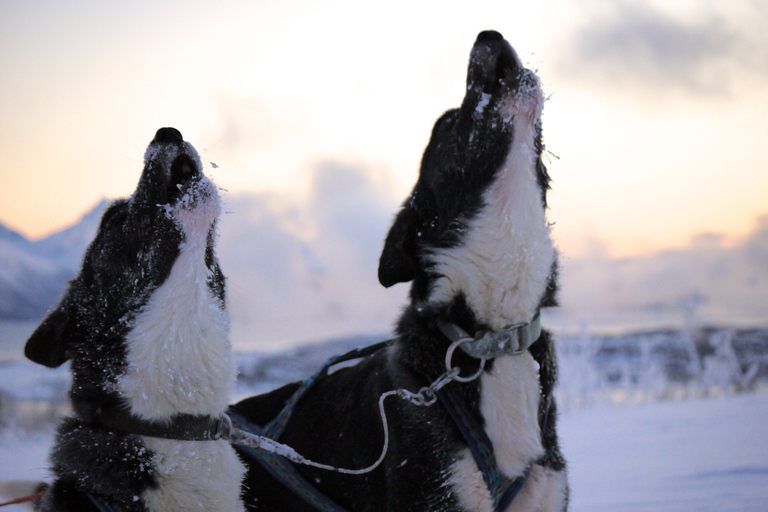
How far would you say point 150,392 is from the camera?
221cm

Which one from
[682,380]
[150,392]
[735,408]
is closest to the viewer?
[150,392]

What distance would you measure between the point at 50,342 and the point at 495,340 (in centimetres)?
185

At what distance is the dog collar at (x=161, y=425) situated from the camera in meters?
2.20

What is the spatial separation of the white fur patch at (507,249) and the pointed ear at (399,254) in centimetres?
17

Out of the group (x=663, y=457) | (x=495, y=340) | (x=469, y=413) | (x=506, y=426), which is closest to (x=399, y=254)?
(x=495, y=340)

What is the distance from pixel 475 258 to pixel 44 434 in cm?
513

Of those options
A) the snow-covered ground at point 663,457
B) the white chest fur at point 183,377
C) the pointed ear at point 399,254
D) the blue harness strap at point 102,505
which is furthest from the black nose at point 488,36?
the snow-covered ground at point 663,457

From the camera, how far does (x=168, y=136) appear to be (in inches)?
92.2

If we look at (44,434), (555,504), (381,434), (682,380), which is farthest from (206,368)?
(682,380)

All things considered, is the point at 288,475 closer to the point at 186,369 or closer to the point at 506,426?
the point at 186,369

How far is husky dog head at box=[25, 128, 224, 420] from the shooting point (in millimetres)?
2279

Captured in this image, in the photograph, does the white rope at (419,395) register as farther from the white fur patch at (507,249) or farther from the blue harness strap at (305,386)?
the blue harness strap at (305,386)

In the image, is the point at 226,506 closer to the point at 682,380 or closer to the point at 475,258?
the point at 475,258

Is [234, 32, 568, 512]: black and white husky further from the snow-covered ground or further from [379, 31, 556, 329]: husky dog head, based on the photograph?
the snow-covered ground
